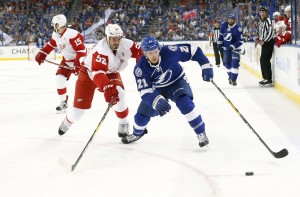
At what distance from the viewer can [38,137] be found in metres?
4.86

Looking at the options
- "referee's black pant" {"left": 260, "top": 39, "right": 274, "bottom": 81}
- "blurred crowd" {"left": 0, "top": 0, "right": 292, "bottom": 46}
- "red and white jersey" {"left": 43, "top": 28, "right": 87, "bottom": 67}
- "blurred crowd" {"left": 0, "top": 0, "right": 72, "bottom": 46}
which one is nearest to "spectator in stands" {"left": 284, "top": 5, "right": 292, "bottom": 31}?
"referee's black pant" {"left": 260, "top": 39, "right": 274, "bottom": 81}

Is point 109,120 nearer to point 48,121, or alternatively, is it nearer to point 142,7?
point 48,121

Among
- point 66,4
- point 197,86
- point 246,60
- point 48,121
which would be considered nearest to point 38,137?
point 48,121

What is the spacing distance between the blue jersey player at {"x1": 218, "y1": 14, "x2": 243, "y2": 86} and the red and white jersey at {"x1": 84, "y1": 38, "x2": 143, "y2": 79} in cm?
460

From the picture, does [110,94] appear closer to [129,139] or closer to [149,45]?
[149,45]

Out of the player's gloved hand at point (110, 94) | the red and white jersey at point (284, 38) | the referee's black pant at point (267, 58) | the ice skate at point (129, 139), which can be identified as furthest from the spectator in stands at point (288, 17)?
the player's gloved hand at point (110, 94)

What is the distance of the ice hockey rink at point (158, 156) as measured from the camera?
306cm

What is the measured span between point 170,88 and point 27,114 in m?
2.82

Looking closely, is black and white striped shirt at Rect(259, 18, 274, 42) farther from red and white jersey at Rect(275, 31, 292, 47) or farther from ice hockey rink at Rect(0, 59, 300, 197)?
ice hockey rink at Rect(0, 59, 300, 197)

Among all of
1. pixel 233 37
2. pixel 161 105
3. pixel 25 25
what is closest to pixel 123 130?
pixel 161 105

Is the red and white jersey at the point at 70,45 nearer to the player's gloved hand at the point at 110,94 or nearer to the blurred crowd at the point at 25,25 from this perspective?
the player's gloved hand at the point at 110,94

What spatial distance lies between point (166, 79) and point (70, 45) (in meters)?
2.57

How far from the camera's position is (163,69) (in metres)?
3.93

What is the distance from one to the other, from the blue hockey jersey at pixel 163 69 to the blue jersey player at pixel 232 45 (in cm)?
477
